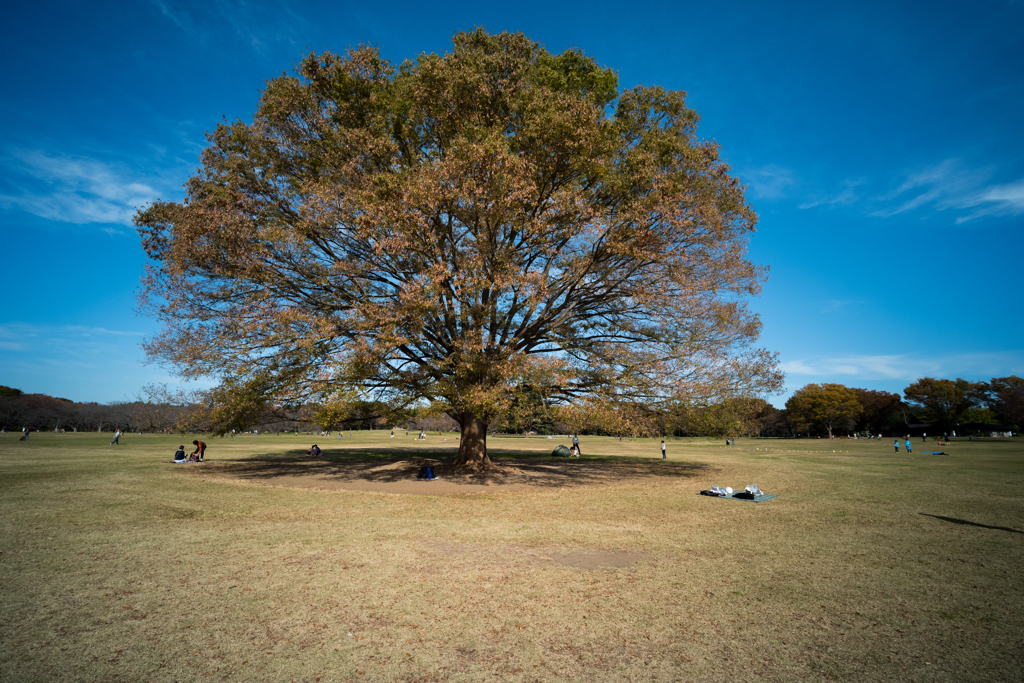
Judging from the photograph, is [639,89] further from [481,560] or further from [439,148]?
[481,560]

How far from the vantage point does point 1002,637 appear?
4.61 metres

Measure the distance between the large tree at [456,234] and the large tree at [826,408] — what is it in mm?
93546

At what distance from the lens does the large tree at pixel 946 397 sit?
90250mm

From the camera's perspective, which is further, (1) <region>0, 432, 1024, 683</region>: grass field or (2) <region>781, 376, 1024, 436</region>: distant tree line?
(2) <region>781, 376, 1024, 436</region>: distant tree line

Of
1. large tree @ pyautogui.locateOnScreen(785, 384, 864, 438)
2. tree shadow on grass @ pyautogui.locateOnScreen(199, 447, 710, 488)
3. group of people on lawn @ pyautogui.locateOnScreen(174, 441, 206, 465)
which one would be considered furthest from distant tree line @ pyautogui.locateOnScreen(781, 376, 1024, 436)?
group of people on lawn @ pyautogui.locateOnScreen(174, 441, 206, 465)

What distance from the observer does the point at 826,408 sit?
92.2 meters

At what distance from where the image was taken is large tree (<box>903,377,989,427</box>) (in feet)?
296

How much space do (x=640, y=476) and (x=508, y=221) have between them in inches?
504

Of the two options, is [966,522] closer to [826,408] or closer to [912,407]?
[826,408]

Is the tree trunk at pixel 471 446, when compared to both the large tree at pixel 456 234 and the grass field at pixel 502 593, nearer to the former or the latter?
the large tree at pixel 456 234

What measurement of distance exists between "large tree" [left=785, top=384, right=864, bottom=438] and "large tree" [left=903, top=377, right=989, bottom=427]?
37.8ft

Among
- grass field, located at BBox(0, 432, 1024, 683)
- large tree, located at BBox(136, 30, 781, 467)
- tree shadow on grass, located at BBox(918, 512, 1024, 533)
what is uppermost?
large tree, located at BBox(136, 30, 781, 467)

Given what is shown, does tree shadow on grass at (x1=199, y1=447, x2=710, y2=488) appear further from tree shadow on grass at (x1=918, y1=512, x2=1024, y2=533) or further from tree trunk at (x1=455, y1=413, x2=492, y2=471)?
tree shadow on grass at (x1=918, y1=512, x2=1024, y2=533)

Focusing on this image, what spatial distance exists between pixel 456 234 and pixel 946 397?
117602 millimetres
